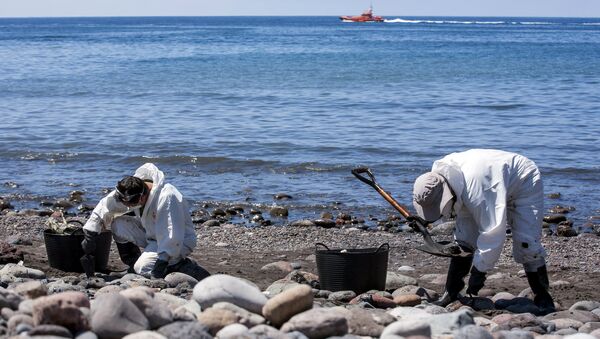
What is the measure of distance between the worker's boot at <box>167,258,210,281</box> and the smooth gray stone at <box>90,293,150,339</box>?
3.06 m

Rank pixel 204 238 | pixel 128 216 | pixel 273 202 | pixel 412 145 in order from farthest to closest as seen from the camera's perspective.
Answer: pixel 412 145 < pixel 273 202 < pixel 204 238 < pixel 128 216

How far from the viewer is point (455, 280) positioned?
7738 millimetres

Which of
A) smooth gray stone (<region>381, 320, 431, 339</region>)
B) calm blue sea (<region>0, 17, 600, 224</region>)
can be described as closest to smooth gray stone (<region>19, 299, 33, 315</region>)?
smooth gray stone (<region>381, 320, 431, 339</region>)

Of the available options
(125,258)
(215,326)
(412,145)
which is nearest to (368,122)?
(412,145)

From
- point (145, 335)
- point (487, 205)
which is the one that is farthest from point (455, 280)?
point (145, 335)

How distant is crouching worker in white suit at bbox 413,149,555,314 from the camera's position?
726 cm

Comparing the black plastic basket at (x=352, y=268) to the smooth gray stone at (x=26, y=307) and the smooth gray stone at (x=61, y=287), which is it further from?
the smooth gray stone at (x=26, y=307)

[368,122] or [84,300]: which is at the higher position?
[84,300]

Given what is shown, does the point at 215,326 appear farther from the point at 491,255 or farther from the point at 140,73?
the point at 140,73

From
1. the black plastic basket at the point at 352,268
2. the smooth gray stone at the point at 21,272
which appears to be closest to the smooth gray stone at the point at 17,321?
the smooth gray stone at the point at 21,272

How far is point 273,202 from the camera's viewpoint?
45.7ft

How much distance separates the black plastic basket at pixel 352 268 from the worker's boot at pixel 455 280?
59 cm

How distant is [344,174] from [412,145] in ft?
11.0

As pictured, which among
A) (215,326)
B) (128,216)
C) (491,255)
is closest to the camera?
(215,326)
